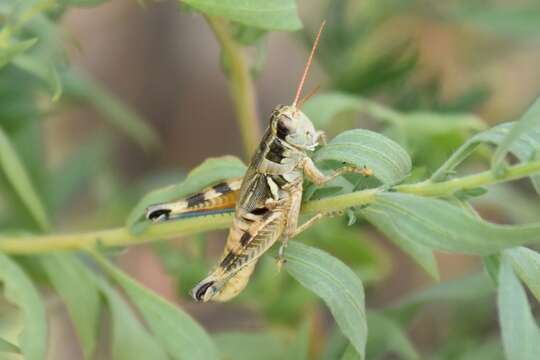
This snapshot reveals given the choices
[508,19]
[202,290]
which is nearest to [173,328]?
[202,290]

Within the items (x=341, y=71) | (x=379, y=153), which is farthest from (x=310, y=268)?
(x=341, y=71)

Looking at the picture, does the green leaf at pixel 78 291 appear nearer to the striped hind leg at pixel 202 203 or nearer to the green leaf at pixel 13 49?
the striped hind leg at pixel 202 203

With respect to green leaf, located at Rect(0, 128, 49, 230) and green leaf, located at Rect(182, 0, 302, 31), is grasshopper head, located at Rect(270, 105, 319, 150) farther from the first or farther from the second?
green leaf, located at Rect(0, 128, 49, 230)

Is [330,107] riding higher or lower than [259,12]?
lower

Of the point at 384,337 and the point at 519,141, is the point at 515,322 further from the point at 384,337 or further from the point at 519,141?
the point at 384,337

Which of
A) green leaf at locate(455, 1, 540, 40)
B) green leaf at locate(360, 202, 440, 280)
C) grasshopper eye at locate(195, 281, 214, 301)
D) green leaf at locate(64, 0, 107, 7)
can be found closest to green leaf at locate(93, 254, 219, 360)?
grasshopper eye at locate(195, 281, 214, 301)

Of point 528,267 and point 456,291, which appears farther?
point 456,291
